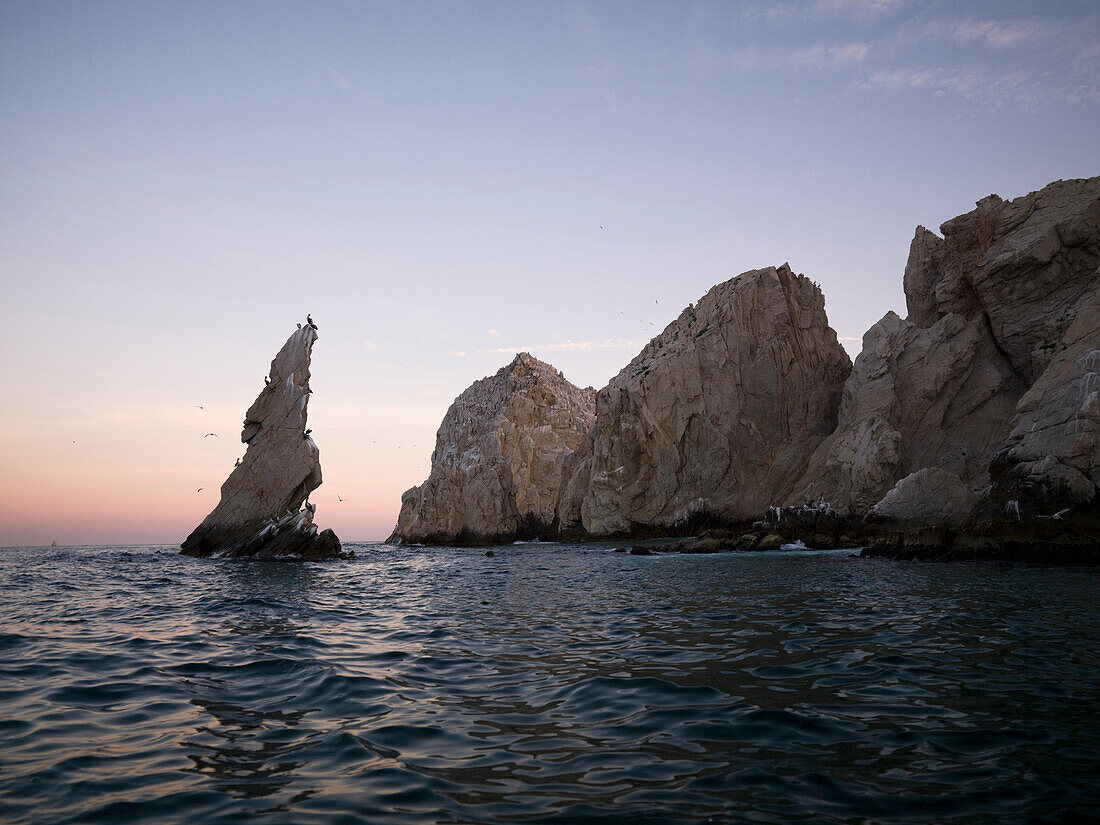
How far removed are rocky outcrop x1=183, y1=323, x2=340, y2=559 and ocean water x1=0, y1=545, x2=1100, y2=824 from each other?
950 inches

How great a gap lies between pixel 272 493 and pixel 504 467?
152 feet

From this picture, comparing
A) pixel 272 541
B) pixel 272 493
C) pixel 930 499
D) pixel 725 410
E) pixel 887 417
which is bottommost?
pixel 272 541

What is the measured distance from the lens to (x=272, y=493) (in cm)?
3906

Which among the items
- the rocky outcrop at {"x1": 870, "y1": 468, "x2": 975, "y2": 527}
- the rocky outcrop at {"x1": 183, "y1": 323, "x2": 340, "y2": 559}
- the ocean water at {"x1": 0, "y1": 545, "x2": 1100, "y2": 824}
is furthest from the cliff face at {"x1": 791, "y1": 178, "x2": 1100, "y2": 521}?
the rocky outcrop at {"x1": 183, "y1": 323, "x2": 340, "y2": 559}

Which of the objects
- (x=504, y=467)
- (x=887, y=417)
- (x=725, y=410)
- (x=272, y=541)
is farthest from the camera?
(x=504, y=467)

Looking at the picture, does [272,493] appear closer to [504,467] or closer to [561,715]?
[561,715]

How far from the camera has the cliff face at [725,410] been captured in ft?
199

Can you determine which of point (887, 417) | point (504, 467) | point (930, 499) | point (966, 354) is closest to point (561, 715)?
point (930, 499)

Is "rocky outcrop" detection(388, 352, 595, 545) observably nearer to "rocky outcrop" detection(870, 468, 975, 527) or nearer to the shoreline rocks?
the shoreline rocks

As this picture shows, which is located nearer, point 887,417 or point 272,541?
point 272,541

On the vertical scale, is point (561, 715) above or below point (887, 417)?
below

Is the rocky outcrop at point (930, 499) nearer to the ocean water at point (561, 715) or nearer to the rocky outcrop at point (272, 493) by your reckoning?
the ocean water at point (561, 715)

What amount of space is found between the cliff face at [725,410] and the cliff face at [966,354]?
7.08 metres

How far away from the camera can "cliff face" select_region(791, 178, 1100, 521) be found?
121 feet
